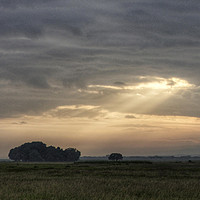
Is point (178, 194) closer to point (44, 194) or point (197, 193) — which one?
point (197, 193)

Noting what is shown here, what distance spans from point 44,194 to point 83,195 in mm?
3550

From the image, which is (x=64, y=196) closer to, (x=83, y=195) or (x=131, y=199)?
(x=83, y=195)

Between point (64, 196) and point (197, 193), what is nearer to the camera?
point (64, 196)

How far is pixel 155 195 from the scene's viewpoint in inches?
1224

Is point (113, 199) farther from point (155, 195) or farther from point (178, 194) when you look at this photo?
point (178, 194)

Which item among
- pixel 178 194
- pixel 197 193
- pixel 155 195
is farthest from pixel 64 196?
pixel 197 193

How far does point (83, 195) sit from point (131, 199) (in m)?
4.76

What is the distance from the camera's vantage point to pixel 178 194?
3228cm

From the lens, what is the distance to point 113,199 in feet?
89.1

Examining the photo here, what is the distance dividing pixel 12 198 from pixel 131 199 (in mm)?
9542

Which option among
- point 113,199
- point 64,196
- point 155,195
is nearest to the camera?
point 113,199

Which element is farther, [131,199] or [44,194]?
[44,194]

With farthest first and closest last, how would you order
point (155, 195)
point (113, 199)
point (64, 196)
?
point (155, 195), point (64, 196), point (113, 199)

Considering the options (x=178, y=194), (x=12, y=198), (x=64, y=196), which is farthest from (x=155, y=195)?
(x=12, y=198)
